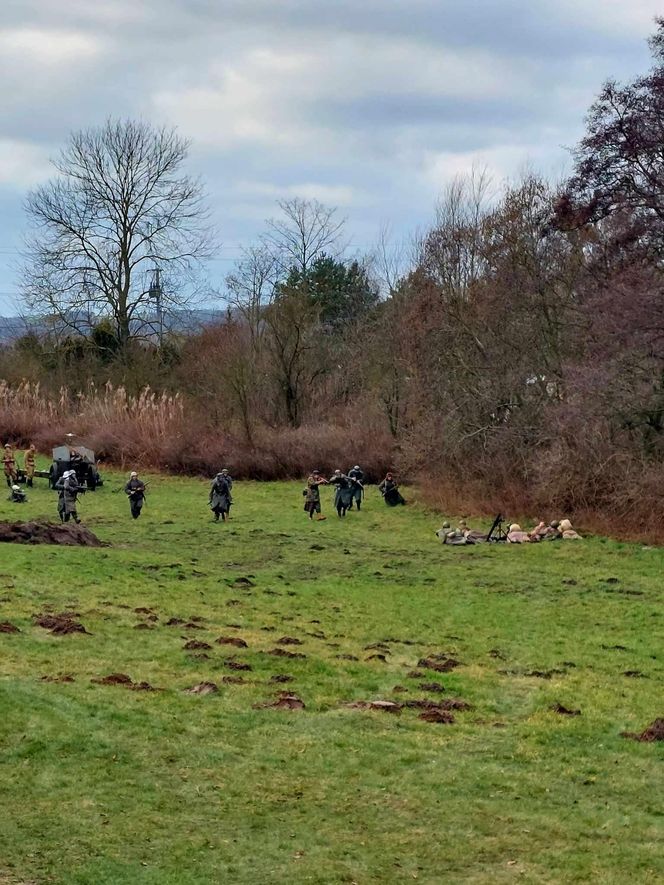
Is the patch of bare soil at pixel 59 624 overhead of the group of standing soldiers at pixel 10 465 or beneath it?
beneath

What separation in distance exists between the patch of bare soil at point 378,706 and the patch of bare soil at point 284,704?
0.54 metres

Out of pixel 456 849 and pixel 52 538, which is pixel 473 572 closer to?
pixel 52 538

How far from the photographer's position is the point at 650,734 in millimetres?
11602

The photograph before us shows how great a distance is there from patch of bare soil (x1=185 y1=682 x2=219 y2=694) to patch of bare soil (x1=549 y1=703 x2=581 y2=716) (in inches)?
147

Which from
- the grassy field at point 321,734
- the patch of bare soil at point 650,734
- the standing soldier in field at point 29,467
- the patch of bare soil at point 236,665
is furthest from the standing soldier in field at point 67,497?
the patch of bare soil at point 650,734

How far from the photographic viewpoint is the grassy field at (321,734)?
26.4ft

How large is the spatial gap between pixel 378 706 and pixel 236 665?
2295mm

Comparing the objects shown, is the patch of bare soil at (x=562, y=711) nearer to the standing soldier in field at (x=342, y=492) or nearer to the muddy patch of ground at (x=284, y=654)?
the muddy patch of ground at (x=284, y=654)

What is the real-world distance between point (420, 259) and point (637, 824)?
3843cm

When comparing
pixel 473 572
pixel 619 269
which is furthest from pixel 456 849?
pixel 619 269

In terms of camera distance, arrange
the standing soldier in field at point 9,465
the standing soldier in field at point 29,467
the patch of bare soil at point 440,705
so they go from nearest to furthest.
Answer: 1. the patch of bare soil at point 440,705
2. the standing soldier in field at point 9,465
3. the standing soldier in field at point 29,467

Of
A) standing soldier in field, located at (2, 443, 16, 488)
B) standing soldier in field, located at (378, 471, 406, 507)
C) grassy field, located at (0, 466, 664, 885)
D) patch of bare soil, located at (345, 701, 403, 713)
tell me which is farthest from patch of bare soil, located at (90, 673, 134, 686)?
standing soldier in field, located at (2, 443, 16, 488)

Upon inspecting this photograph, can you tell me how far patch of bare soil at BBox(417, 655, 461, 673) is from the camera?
14773 millimetres

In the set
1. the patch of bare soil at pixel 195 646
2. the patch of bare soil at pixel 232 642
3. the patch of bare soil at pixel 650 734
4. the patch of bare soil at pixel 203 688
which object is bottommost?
the patch of bare soil at pixel 650 734
